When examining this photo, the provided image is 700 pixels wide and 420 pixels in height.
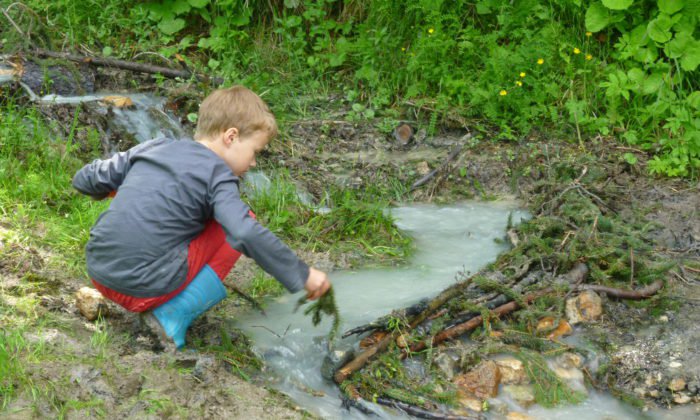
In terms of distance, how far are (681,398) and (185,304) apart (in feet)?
7.55

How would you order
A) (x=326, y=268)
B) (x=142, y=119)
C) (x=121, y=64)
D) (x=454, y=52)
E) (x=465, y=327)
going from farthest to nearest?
(x=121, y=64), (x=454, y=52), (x=142, y=119), (x=326, y=268), (x=465, y=327)

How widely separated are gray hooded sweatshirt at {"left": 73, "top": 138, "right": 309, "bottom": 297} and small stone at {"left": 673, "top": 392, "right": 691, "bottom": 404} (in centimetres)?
183

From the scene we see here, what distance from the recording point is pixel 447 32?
7.07 m

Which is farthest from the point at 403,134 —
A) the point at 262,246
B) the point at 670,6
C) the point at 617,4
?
the point at 262,246

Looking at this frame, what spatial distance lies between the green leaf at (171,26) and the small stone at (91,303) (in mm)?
4967

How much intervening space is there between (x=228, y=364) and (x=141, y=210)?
2.68 feet

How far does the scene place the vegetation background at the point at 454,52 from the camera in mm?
6094

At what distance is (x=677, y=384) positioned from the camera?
11.3ft

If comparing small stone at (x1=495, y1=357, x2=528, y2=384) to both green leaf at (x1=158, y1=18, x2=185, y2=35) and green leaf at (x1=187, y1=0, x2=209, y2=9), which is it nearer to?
green leaf at (x1=187, y1=0, x2=209, y2=9)

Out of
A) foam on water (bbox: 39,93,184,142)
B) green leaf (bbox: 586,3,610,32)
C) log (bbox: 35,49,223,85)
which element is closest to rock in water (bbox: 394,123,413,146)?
green leaf (bbox: 586,3,610,32)

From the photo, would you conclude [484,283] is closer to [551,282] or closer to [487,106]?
[551,282]

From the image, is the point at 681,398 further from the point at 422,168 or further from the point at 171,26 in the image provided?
the point at 171,26

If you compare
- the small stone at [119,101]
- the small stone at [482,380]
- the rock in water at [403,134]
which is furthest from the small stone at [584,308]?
the small stone at [119,101]

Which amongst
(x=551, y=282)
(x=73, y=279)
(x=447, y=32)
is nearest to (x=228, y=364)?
(x=73, y=279)
